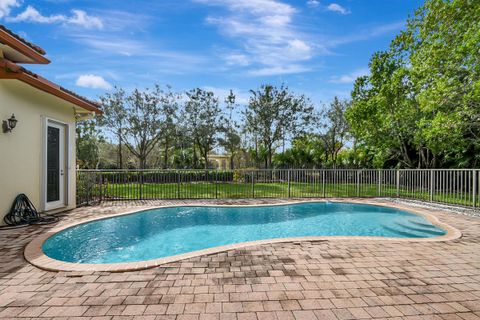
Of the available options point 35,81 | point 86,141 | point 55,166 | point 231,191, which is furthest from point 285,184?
point 86,141

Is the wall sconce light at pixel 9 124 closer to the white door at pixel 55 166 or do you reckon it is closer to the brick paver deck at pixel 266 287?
the white door at pixel 55 166

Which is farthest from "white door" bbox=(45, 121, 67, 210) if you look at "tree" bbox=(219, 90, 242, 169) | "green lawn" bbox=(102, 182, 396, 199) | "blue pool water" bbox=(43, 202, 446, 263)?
"tree" bbox=(219, 90, 242, 169)

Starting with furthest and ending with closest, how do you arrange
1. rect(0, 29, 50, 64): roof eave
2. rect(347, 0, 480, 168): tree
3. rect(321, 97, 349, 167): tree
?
rect(321, 97, 349, 167): tree < rect(347, 0, 480, 168): tree < rect(0, 29, 50, 64): roof eave

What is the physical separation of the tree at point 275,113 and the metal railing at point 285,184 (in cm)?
948

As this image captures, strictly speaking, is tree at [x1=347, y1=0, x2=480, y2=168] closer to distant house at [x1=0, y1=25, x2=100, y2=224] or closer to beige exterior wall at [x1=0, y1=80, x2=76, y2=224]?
distant house at [x1=0, y1=25, x2=100, y2=224]

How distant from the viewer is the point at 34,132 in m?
6.02

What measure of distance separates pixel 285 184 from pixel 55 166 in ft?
30.1

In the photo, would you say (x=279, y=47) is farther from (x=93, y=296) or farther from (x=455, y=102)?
(x=93, y=296)

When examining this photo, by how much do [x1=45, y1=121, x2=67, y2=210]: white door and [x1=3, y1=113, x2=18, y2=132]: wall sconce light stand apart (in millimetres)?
1103

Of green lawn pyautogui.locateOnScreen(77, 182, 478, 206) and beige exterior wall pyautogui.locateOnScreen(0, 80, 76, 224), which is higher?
beige exterior wall pyautogui.locateOnScreen(0, 80, 76, 224)

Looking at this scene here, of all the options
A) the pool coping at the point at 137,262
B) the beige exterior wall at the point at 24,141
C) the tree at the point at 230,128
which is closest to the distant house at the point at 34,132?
the beige exterior wall at the point at 24,141

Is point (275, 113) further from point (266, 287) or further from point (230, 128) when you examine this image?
point (266, 287)

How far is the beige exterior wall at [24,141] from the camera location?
17.2ft

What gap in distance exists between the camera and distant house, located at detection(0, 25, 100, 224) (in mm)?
5164
